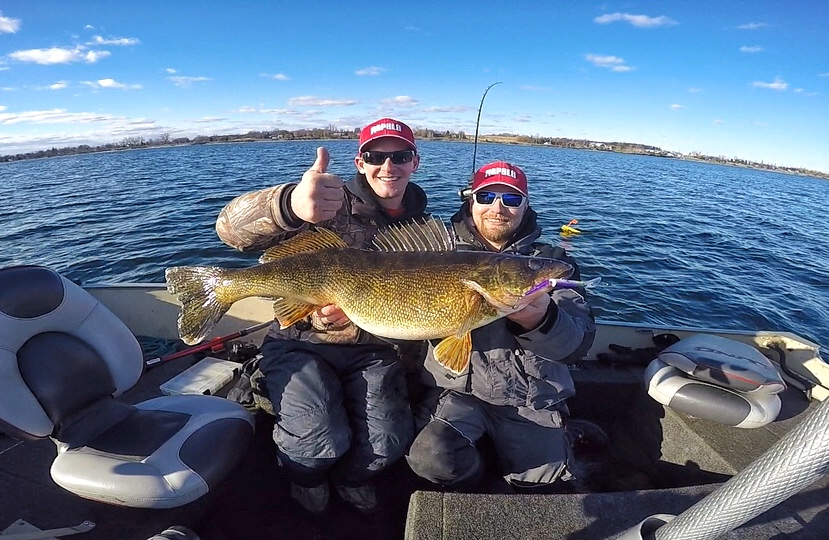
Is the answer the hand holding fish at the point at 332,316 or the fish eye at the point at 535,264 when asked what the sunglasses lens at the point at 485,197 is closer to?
the fish eye at the point at 535,264

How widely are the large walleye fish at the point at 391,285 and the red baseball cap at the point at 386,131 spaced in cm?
91

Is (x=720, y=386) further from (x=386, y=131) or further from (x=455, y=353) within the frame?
(x=386, y=131)

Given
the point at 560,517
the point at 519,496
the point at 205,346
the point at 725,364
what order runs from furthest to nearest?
1. the point at 205,346
2. the point at 725,364
3. the point at 519,496
4. the point at 560,517

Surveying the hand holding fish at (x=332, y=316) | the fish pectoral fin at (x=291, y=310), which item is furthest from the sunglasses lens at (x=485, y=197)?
the fish pectoral fin at (x=291, y=310)

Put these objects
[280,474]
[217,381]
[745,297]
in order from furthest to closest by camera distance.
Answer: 1. [745,297]
2. [217,381]
3. [280,474]

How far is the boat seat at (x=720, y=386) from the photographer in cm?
356

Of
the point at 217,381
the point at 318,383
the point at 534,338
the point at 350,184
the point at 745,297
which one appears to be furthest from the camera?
the point at 745,297

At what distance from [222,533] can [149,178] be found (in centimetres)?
3258

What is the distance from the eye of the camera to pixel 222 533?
3.09 m

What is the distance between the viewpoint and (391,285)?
3.00 m

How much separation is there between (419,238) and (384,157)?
0.89m

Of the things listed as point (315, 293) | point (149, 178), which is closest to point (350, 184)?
point (315, 293)

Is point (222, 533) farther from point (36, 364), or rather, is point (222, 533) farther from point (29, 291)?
point (29, 291)

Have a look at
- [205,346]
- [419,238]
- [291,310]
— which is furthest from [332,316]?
[205,346]
